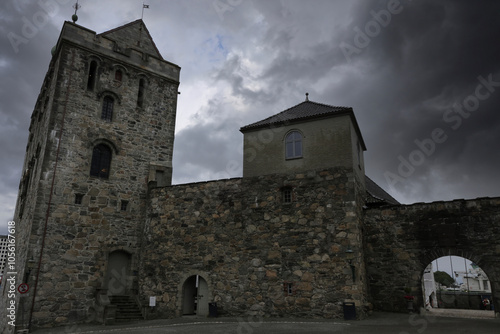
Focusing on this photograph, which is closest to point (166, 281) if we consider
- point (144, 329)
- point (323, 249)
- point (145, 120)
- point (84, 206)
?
point (144, 329)

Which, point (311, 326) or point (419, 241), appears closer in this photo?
point (311, 326)

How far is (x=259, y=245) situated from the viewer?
583 inches

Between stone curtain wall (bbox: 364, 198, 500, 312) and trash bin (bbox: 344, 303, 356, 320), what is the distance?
2.50 metres

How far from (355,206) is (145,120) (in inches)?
A: 470

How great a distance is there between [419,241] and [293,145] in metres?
6.23

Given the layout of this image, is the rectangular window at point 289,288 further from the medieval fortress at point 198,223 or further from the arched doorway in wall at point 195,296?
the arched doorway in wall at point 195,296

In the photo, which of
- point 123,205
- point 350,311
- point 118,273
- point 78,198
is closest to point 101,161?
point 78,198

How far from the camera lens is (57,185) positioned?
53.0ft

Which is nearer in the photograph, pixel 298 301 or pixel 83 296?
pixel 298 301

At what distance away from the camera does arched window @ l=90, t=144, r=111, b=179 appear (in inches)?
690

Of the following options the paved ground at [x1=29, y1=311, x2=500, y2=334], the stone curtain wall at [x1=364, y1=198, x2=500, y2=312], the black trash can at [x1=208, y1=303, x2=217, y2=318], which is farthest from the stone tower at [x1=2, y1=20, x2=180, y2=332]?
the stone curtain wall at [x1=364, y1=198, x2=500, y2=312]

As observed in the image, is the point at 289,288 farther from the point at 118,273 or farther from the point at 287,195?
the point at 118,273

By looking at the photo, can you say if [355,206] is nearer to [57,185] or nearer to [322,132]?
[322,132]

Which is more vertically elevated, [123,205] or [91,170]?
[91,170]
